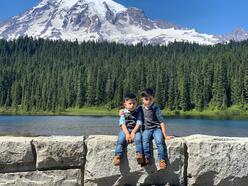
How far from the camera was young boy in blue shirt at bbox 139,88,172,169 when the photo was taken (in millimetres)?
9773

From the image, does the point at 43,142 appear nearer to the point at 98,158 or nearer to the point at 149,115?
the point at 98,158

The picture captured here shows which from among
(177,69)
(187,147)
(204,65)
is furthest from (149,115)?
(177,69)

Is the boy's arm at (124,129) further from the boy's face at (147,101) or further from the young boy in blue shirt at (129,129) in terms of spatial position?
the boy's face at (147,101)

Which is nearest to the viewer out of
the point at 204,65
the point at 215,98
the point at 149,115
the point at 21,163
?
the point at 21,163

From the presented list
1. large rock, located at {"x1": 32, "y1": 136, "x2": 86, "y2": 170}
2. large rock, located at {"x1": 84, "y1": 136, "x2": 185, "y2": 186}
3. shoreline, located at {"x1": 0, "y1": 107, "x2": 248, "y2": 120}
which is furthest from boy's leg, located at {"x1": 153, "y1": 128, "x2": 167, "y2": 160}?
shoreline, located at {"x1": 0, "y1": 107, "x2": 248, "y2": 120}

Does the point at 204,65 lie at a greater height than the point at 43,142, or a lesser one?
greater

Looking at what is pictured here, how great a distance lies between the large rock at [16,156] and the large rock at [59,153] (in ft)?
0.52

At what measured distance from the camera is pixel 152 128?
1034 cm

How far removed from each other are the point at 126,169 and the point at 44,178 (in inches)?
67.1

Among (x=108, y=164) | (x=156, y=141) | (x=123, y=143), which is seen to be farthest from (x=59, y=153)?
(x=156, y=141)

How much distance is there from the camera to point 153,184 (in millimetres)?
9906

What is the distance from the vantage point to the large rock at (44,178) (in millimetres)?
9758

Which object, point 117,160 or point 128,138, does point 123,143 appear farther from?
point 117,160

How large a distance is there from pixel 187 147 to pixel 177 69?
184 meters
